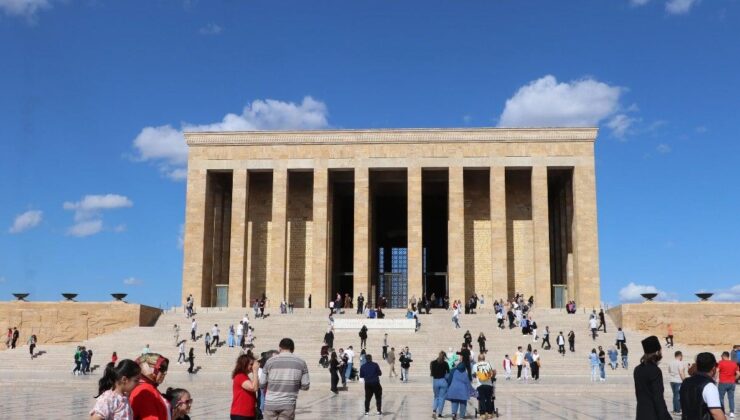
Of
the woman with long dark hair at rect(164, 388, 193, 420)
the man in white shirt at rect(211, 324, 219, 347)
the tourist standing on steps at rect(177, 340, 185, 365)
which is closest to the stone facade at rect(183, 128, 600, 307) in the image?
the man in white shirt at rect(211, 324, 219, 347)

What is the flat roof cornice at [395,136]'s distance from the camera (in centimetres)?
3884

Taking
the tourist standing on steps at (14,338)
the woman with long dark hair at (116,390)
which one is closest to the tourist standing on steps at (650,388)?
the woman with long dark hair at (116,390)

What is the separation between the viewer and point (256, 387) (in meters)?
6.60

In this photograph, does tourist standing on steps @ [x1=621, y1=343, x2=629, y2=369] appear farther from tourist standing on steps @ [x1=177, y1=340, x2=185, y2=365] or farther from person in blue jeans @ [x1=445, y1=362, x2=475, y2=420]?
tourist standing on steps @ [x1=177, y1=340, x2=185, y2=365]

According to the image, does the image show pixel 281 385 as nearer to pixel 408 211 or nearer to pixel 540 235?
pixel 408 211

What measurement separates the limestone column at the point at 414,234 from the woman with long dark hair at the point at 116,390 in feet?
110

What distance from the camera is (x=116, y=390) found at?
4527mm

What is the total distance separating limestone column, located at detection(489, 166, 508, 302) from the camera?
38.4 meters

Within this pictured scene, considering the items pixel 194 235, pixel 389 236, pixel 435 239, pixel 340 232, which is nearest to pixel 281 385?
pixel 194 235

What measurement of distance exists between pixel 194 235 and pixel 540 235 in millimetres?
18000

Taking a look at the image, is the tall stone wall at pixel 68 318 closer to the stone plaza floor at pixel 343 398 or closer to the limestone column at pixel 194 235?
the limestone column at pixel 194 235

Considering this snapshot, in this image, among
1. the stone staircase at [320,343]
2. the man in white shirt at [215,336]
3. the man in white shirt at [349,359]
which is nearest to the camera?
the man in white shirt at [349,359]

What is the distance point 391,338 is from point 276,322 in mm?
5985

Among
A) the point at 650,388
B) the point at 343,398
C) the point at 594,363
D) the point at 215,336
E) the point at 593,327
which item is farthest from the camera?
the point at 593,327
